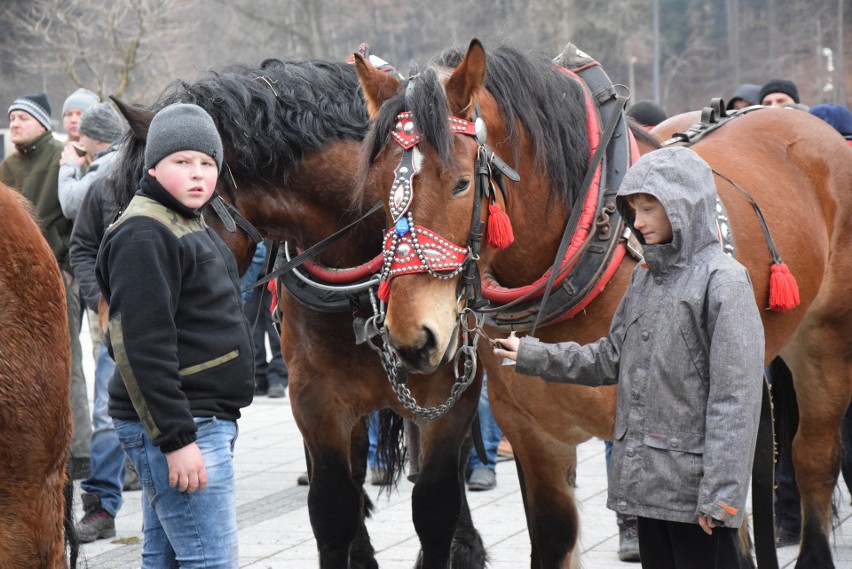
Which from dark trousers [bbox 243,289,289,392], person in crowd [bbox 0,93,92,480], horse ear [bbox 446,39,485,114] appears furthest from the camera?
dark trousers [bbox 243,289,289,392]

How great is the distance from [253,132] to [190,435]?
122 cm

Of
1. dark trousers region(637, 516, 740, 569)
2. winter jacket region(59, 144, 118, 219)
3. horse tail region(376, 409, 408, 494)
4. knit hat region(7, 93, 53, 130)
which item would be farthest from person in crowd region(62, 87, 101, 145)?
dark trousers region(637, 516, 740, 569)

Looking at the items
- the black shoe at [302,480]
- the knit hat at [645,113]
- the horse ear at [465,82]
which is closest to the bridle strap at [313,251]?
the horse ear at [465,82]

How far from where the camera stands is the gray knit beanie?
19.8 feet

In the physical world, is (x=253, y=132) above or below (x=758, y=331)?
above

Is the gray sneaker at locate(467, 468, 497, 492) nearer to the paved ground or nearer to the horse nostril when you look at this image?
the paved ground

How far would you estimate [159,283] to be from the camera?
246cm

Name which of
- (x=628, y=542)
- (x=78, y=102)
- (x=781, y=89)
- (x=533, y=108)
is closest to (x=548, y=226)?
(x=533, y=108)

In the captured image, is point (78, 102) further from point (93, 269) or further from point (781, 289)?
point (781, 289)

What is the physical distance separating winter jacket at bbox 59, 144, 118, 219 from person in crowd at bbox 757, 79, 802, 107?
4.12 m

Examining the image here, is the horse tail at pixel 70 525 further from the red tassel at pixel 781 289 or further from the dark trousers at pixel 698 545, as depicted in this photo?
the red tassel at pixel 781 289

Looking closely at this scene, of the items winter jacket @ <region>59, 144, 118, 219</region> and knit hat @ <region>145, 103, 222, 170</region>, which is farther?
winter jacket @ <region>59, 144, 118, 219</region>

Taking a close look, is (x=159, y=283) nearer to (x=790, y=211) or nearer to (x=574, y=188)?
(x=574, y=188)

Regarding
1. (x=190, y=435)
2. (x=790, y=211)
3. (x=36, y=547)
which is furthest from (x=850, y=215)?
(x=36, y=547)
